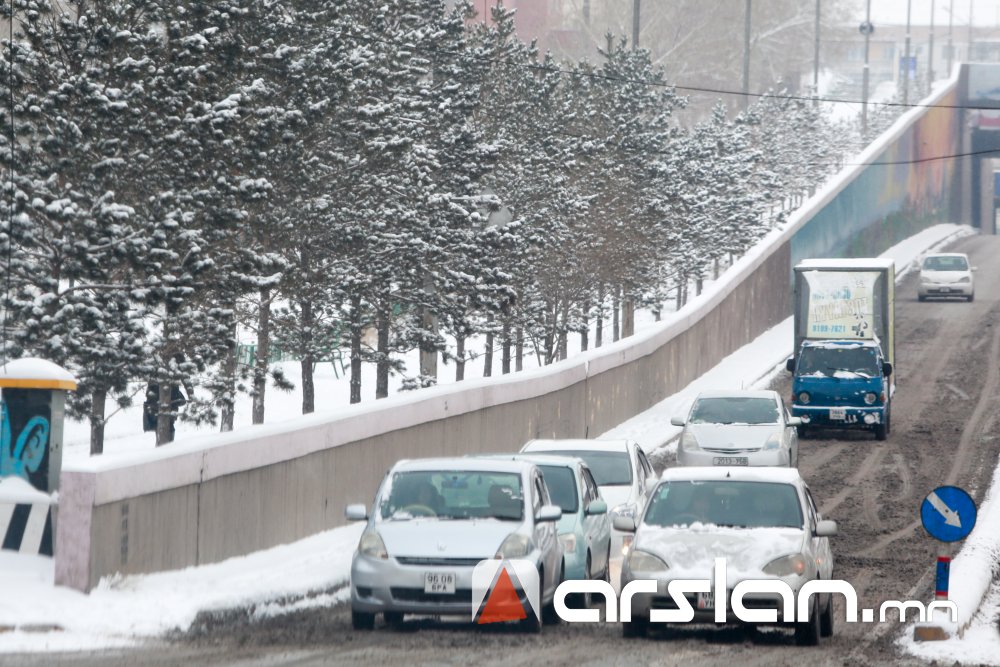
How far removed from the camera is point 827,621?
13.1m

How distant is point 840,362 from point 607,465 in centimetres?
1341

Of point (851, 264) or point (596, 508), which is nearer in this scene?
point (596, 508)

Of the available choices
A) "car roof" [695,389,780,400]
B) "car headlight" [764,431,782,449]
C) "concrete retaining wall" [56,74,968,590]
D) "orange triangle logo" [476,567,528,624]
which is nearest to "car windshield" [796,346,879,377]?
"concrete retaining wall" [56,74,968,590]

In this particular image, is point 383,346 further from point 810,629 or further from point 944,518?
point 810,629

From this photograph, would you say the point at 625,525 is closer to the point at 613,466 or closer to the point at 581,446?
the point at 613,466

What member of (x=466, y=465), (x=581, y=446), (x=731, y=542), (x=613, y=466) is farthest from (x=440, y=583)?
(x=581, y=446)

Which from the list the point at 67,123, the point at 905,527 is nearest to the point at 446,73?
the point at 67,123

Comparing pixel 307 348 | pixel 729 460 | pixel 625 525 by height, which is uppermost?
pixel 307 348

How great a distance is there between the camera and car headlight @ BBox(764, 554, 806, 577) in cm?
1248

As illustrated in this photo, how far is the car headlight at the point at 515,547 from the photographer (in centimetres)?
1289

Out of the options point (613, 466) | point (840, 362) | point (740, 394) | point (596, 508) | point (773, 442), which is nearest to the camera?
point (596, 508)

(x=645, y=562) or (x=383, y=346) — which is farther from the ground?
(x=383, y=346)

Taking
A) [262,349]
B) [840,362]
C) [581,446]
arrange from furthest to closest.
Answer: [262,349], [840,362], [581,446]

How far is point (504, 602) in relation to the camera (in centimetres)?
1286
